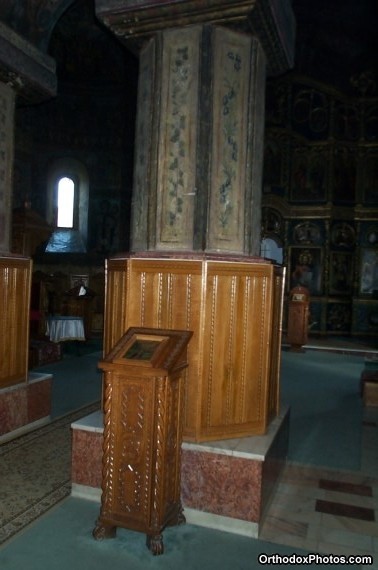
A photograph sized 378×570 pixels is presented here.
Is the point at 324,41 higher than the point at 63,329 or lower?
higher

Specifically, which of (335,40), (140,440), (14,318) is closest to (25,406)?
(14,318)

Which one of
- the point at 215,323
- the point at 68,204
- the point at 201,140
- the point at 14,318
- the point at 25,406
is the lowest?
the point at 25,406

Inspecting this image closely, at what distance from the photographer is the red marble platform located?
Answer: 298 cm

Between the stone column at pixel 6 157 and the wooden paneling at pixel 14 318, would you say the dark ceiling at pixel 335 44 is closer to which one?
the stone column at pixel 6 157

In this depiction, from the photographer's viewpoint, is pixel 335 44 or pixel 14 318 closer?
pixel 14 318

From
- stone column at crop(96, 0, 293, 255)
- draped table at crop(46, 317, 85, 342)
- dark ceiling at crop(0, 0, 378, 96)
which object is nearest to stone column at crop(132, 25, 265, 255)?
stone column at crop(96, 0, 293, 255)

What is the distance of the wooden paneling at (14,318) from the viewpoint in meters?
4.39

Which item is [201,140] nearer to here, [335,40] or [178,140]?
[178,140]

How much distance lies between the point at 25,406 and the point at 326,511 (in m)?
2.86

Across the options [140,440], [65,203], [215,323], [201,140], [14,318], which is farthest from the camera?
[65,203]

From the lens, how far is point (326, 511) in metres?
3.29

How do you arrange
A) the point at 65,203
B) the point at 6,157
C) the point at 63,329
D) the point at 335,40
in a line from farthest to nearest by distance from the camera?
1. the point at 335,40
2. the point at 65,203
3. the point at 63,329
4. the point at 6,157

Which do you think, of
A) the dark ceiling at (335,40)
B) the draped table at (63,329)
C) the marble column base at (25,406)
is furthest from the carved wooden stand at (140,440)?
the dark ceiling at (335,40)

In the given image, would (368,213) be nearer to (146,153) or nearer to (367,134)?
(367,134)
